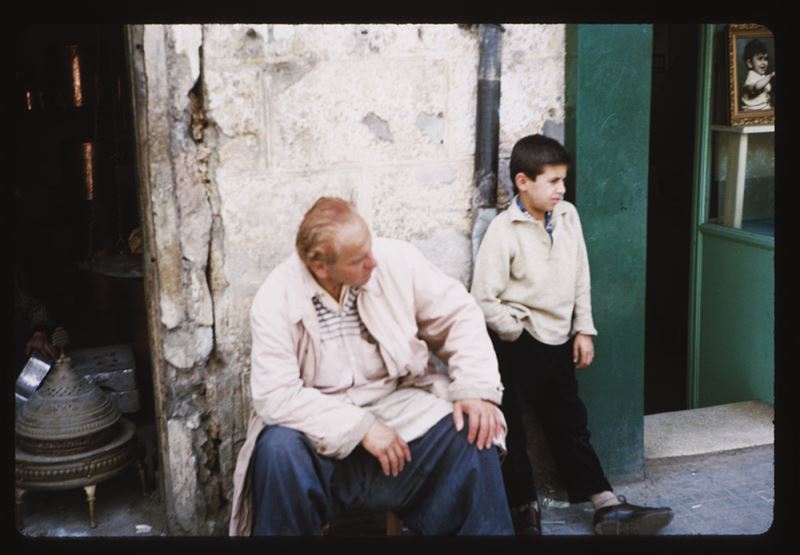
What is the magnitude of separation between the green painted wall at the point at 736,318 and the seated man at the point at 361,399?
5.50 feet

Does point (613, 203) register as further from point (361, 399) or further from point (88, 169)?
point (88, 169)

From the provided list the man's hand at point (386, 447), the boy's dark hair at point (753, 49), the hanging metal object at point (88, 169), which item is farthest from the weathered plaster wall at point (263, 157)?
the hanging metal object at point (88, 169)

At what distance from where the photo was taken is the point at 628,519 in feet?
11.1

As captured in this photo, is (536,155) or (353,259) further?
(536,155)

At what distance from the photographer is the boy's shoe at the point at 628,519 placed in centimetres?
339

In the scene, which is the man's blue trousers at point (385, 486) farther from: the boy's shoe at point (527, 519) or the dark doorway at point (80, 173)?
the dark doorway at point (80, 173)

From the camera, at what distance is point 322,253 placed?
289cm

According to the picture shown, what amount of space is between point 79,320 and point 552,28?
2.85 meters

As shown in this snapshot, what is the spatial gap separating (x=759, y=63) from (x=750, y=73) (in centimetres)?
5

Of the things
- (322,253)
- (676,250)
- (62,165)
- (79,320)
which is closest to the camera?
(322,253)

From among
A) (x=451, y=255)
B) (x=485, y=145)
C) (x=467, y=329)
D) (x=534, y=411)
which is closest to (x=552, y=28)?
(x=485, y=145)

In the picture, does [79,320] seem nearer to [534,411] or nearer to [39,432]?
[39,432]

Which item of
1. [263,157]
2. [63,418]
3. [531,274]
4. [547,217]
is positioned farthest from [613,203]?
[63,418]

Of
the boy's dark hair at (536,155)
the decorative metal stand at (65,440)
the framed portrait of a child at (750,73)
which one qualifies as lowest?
the decorative metal stand at (65,440)
